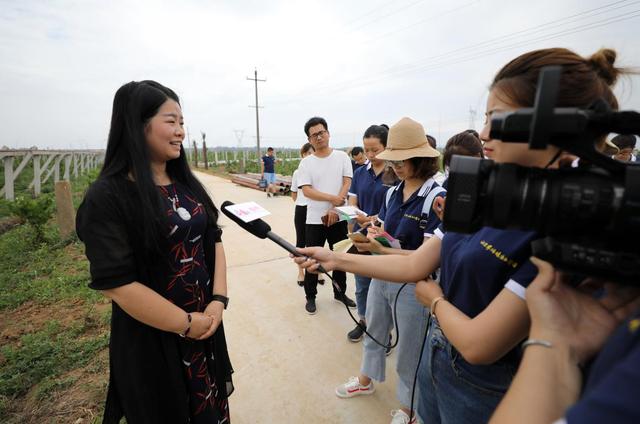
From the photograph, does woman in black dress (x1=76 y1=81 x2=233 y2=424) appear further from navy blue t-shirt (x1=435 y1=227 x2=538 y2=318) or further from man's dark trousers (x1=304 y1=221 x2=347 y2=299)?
man's dark trousers (x1=304 y1=221 x2=347 y2=299)

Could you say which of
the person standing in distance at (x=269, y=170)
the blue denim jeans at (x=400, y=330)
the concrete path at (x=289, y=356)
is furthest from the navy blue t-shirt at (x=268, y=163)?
the blue denim jeans at (x=400, y=330)

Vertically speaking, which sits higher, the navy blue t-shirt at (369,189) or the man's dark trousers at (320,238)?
the navy blue t-shirt at (369,189)

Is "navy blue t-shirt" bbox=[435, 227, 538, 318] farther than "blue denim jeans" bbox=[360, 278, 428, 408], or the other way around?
"blue denim jeans" bbox=[360, 278, 428, 408]

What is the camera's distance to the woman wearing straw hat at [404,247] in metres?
1.83

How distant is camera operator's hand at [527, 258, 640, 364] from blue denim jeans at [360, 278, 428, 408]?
1.04 meters

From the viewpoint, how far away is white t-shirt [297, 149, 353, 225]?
346 cm

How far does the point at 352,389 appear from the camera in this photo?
225 cm

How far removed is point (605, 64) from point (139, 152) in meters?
1.64

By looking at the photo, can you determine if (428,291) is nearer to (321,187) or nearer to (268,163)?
(321,187)

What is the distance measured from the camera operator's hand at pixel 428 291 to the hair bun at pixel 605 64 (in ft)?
2.64

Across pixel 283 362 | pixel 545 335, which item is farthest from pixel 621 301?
pixel 283 362

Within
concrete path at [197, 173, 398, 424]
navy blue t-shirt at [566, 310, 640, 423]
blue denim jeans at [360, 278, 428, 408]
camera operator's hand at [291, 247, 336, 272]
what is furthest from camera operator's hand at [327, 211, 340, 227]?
navy blue t-shirt at [566, 310, 640, 423]

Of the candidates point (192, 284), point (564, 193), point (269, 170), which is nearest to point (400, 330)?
point (192, 284)

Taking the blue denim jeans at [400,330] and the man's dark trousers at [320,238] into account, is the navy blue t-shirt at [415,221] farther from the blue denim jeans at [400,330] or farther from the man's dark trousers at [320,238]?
the man's dark trousers at [320,238]
